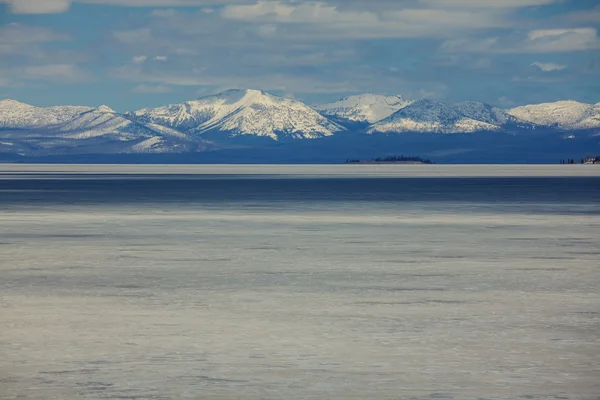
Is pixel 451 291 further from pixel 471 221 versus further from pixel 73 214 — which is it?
pixel 73 214

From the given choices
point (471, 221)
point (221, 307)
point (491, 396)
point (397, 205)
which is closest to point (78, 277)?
point (221, 307)

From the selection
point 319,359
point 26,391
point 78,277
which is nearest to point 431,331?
point 319,359

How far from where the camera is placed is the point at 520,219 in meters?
60.4

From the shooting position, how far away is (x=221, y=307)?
25.5 meters

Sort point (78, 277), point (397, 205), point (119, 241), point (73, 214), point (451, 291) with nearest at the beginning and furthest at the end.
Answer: point (451, 291) < point (78, 277) < point (119, 241) < point (73, 214) < point (397, 205)

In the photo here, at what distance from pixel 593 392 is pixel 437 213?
5043cm

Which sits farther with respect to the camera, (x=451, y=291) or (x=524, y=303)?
(x=451, y=291)

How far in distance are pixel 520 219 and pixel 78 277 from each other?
33373mm

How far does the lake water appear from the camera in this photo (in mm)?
17422

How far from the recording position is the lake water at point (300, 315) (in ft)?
57.2

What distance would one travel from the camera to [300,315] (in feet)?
79.4

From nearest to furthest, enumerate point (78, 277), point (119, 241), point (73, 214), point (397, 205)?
point (78, 277) → point (119, 241) → point (73, 214) → point (397, 205)

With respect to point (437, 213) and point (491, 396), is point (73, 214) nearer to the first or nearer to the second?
point (437, 213)

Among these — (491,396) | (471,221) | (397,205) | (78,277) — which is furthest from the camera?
(397,205)
